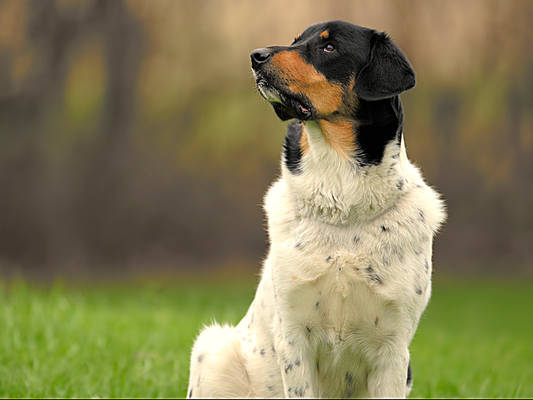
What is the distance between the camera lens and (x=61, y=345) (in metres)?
5.08

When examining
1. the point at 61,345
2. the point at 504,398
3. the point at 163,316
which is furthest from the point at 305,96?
the point at 163,316

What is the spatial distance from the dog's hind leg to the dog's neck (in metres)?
0.93

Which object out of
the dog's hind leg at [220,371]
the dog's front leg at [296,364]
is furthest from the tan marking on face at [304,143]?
the dog's hind leg at [220,371]

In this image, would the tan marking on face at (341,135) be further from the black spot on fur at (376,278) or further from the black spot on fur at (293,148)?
the black spot on fur at (376,278)

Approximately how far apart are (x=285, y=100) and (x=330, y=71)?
0.27m

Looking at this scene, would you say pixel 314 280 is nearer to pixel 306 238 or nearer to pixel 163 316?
pixel 306 238

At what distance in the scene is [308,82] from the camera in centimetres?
304

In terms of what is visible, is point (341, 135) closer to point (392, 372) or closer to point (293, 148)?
point (293, 148)

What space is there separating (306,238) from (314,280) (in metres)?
0.21

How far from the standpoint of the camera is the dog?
3.06 meters

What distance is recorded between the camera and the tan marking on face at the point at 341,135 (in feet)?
10.4

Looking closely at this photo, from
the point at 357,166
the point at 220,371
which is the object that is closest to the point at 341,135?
the point at 357,166

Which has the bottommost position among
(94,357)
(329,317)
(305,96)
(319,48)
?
(94,357)

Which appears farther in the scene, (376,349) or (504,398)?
(504,398)
